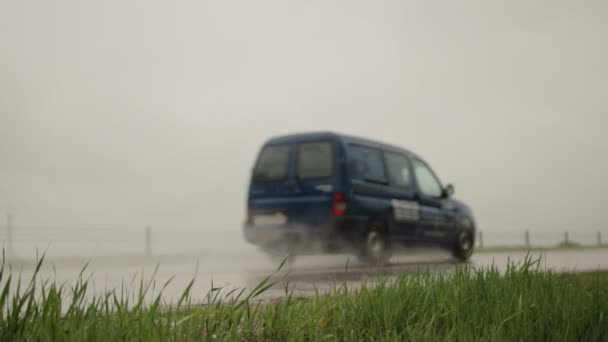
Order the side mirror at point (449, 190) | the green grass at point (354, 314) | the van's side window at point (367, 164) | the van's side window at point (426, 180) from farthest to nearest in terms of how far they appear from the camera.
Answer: the side mirror at point (449, 190) → the van's side window at point (426, 180) → the van's side window at point (367, 164) → the green grass at point (354, 314)

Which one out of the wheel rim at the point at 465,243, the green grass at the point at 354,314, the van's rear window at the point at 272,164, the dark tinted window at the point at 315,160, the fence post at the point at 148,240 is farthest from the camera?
the fence post at the point at 148,240

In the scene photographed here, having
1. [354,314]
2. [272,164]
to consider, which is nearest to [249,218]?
[272,164]

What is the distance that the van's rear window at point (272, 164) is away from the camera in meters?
11.5

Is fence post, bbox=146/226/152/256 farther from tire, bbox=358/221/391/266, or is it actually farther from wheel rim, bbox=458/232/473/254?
tire, bbox=358/221/391/266

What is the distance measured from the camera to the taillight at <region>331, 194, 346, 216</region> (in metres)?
10.7

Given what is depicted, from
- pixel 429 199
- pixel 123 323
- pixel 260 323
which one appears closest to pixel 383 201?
pixel 429 199

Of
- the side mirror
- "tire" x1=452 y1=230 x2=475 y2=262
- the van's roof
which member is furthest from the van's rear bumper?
"tire" x1=452 y1=230 x2=475 y2=262

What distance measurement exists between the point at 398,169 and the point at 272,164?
7.69ft

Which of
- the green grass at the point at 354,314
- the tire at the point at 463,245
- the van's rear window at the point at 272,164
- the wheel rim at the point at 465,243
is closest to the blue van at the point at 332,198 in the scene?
the van's rear window at the point at 272,164

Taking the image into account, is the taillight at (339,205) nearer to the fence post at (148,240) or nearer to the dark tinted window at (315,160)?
the dark tinted window at (315,160)

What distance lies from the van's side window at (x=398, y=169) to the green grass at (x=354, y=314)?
267 inches

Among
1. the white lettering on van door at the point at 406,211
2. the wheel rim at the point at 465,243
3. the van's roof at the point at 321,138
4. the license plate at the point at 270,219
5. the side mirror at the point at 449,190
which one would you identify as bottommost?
the wheel rim at the point at 465,243

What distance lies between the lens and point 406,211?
12219 millimetres

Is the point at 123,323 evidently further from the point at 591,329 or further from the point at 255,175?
the point at 255,175
